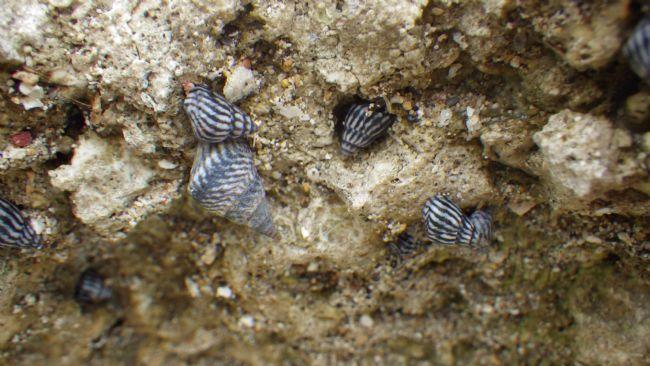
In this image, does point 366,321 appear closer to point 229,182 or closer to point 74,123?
point 229,182

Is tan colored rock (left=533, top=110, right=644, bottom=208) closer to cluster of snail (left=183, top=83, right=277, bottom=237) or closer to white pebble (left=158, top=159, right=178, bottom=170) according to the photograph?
cluster of snail (left=183, top=83, right=277, bottom=237)

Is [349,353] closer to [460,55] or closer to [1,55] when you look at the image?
[460,55]

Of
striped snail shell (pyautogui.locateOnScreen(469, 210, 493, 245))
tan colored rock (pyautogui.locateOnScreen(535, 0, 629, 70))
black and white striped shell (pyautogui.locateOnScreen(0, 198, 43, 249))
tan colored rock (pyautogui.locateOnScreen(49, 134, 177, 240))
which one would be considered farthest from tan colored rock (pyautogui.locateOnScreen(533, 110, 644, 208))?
black and white striped shell (pyautogui.locateOnScreen(0, 198, 43, 249))

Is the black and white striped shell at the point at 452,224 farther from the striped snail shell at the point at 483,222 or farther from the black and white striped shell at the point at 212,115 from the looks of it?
the black and white striped shell at the point at 212,115

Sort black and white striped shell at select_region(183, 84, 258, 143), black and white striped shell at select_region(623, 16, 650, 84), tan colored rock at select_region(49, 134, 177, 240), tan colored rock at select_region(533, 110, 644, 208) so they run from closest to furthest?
black and white striped shell at select_region(623, 16, 650, 84)
tan colored rock at select_region(533, 110, 644, 208)
black and white striped shell at select_region(183, 84, 258, 143)
tan colored rock at select_region(49, 134, 177, 240)

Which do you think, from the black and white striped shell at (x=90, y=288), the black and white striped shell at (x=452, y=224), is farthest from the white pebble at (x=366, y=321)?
the black and white striped shell at (x=90, y=288)

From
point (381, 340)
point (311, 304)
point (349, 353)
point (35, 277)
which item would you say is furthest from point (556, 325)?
point (35, 277)

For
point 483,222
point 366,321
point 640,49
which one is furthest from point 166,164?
point 640,49
